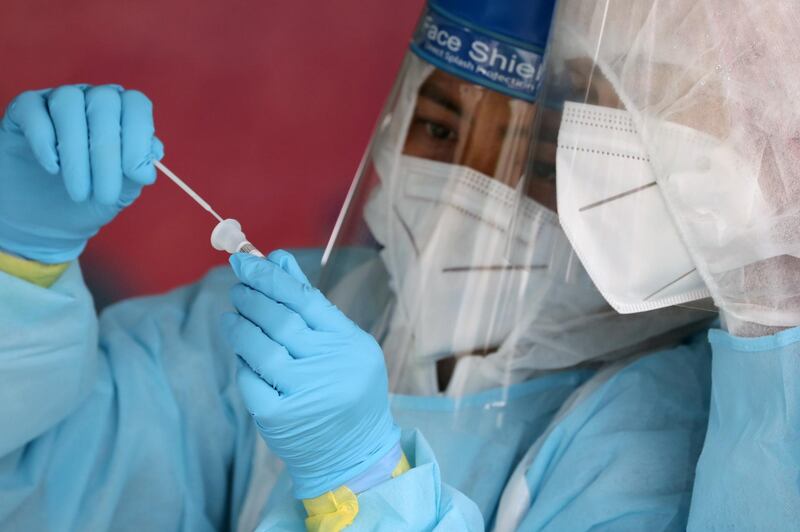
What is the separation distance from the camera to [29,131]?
3.20ft

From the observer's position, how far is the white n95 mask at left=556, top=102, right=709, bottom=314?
0.92 meters

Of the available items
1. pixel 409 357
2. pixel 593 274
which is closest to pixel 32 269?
pixel 409 357

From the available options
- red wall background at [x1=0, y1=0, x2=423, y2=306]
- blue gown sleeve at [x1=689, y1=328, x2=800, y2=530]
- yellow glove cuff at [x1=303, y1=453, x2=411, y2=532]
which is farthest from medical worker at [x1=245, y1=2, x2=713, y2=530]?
red wall background at [x1=0, y1=0, x2=423, y2=306]

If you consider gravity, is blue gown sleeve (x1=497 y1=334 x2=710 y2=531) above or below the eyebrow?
below

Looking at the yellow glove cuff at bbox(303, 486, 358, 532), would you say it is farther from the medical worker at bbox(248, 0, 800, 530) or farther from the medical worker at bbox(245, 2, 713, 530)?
the medical worker at bbox(245, 2, 713, 530)

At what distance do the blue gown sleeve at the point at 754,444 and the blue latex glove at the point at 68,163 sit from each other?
2.17 feet

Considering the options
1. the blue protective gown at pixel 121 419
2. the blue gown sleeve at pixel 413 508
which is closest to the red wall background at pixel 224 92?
the blue protective gown at pixel 121 419

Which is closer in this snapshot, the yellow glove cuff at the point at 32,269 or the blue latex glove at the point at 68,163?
the blue latex glove at the point at 68,163

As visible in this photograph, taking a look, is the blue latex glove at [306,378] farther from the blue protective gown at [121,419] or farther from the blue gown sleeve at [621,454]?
the blue gown sleeve at [621,454]

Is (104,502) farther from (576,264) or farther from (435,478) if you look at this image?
(576,264)

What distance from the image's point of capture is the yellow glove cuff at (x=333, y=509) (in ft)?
2.81

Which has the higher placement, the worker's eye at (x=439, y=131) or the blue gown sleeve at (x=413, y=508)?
the worker's eye at (x=439, y=131)

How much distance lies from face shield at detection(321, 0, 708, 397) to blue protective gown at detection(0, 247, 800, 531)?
7 cm

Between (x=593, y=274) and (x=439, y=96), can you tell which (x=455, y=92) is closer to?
(x=439, y=96)
